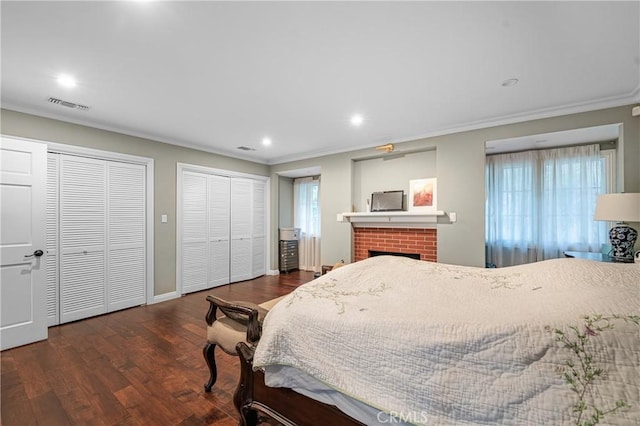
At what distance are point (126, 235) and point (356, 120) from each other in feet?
11.6

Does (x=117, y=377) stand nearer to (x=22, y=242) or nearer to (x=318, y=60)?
(x=22, y=242)

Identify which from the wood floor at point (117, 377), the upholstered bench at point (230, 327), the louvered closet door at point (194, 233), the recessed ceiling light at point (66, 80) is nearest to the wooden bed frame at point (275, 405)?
the upholstered bench at point (230, 327)

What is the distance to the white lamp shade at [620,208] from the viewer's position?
2.45m

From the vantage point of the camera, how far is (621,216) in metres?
2.51

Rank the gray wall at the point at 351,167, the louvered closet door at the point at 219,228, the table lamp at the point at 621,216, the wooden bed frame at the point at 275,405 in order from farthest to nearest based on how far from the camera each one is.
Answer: the louvered closet door at the point at 219,228
the gray wall at the point at 351,167
the table lamp at the point at 621,216
the wooden bed frame at the point at 275,405

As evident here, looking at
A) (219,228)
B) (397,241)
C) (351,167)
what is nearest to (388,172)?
(351,167)

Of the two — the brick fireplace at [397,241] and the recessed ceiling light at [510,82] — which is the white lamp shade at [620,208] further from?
the brick fireplace at [397,241]

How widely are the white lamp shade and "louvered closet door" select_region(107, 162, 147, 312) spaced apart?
18.2ft

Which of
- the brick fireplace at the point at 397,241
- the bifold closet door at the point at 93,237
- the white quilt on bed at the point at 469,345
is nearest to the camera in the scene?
the white quilt on bed at the point at 469,345

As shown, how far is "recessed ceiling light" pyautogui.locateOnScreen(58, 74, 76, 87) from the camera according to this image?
7.75 ft

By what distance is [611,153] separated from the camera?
3.61 meters

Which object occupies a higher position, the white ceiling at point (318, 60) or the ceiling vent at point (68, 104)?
the white ceiling at point (318, 60)

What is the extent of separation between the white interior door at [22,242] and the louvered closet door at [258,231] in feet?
10.4

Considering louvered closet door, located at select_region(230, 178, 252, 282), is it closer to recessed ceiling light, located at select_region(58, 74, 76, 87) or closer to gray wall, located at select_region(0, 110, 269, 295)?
gray wall, located at select_region(0, 110, 269, 295)
